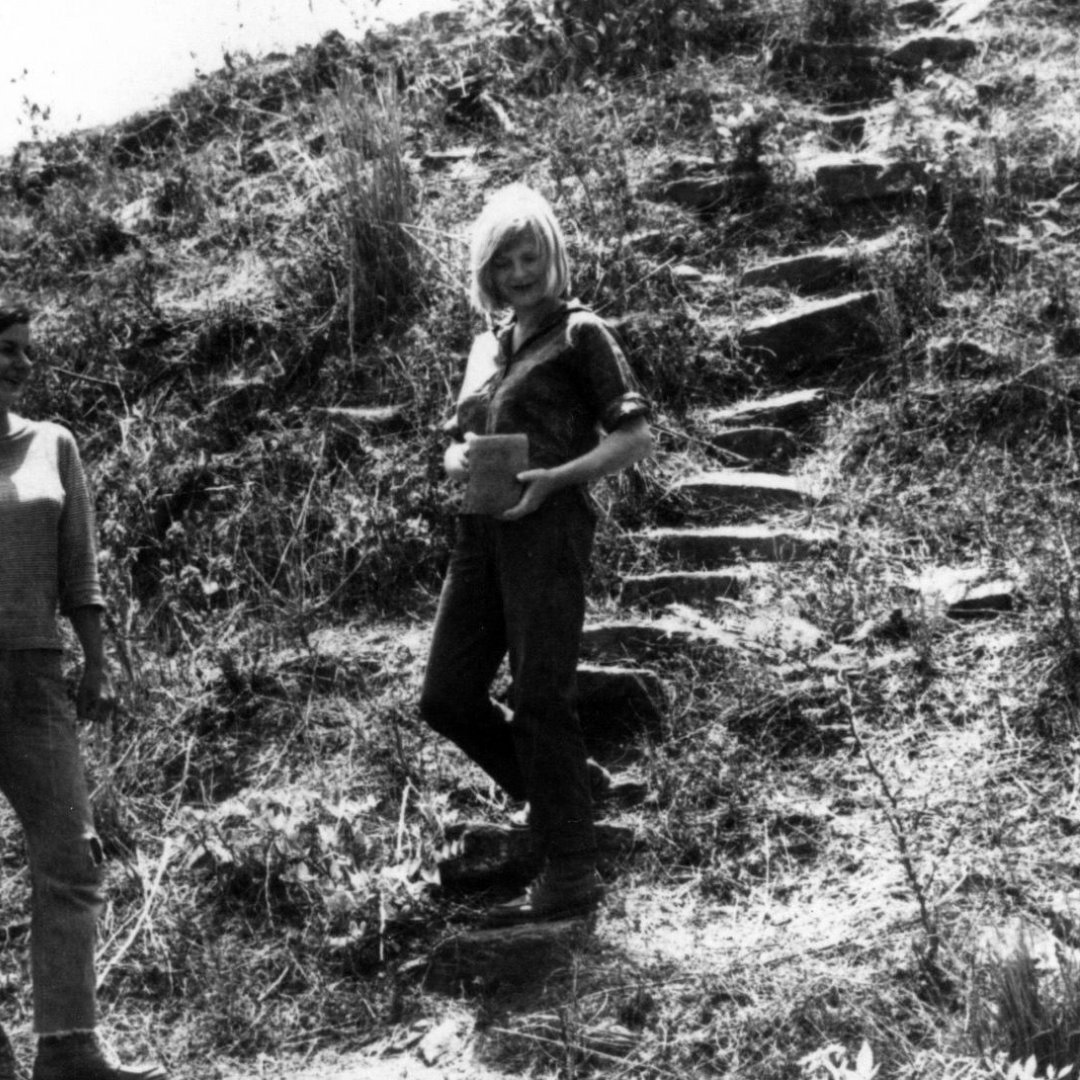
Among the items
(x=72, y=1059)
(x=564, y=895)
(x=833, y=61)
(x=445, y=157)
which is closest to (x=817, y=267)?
(x=833, y=61)

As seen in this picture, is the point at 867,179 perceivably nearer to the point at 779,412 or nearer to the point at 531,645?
the point at 779,412

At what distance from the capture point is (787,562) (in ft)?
18.5

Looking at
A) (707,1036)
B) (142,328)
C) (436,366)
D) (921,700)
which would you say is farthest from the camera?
(142,328)

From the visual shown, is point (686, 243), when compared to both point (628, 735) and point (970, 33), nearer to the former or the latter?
point (970, 33)

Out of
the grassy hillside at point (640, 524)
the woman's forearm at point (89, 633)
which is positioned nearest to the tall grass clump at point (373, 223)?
the grassy hillside at point (640, 524)

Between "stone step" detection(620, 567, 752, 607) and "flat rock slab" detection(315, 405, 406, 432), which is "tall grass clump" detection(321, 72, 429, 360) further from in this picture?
"stone step" detection(620, 567, 752, 607)

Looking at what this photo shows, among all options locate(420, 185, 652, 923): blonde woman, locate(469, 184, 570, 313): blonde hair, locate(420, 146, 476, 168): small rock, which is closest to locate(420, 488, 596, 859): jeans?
locate(420, 185, 652, 923): blonde woman

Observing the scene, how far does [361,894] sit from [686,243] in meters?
3.86

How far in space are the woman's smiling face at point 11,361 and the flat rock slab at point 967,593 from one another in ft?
9.83

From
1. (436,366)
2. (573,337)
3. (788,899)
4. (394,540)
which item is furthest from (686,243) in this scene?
(788,899)

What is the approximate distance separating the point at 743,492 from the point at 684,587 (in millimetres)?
610

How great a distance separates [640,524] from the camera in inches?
239

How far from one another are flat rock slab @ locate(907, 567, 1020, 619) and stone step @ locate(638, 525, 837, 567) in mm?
425

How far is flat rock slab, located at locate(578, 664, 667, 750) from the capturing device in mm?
5137
